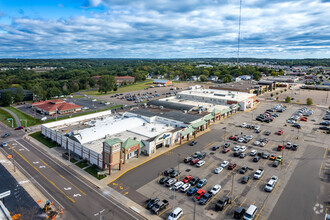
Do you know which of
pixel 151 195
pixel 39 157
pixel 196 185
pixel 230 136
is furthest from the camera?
pixel 230 136

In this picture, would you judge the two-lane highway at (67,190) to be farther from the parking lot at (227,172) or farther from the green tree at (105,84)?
the green tree at (105,84)

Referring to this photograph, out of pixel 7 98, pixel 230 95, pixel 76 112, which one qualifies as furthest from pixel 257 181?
pixel 7 98

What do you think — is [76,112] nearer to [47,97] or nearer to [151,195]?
[47,97]

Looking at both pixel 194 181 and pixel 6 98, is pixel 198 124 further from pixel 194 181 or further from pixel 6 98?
pixel 6 98

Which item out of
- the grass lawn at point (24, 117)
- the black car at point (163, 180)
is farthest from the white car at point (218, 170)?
the grass lawn at point (24, 117)

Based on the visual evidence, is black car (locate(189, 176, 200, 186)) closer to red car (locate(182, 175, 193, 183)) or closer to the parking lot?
red car (locate(182, 175, 193, 183))
